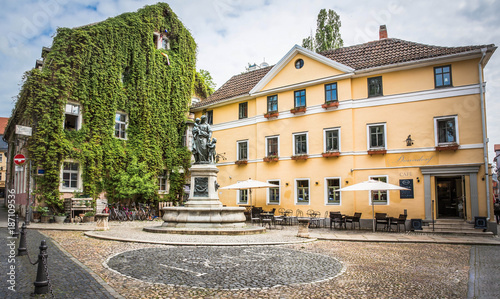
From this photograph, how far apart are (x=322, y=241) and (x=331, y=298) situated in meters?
8.26

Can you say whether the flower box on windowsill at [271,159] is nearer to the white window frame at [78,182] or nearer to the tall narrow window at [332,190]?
the tall narrow window at [332,190]

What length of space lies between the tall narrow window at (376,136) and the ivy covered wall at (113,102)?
49.5 ft

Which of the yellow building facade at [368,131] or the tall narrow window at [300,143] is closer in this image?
the yellow building facade at [368,131]

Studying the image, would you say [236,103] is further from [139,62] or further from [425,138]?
[425,138]

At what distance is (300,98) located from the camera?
24812mm

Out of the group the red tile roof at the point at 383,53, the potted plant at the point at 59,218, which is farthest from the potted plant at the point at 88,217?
the red tile roof at the point at 383,53

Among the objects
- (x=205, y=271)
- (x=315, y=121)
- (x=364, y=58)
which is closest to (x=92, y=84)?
(x=315, y=121)

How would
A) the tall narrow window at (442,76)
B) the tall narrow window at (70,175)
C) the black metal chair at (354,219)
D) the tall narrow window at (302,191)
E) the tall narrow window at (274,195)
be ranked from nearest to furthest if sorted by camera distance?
the black metal chair at (354,219) → the tall narrow window at (442,76) → the tall narrow window at (70,175) → the tall narrow window at (302,191) → the tall narrow window at (274,195)

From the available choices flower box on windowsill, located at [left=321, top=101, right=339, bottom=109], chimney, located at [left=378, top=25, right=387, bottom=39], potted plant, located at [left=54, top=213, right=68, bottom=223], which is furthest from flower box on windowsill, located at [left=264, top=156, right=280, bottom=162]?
potted plant, located at [left=54, top=213, right=68, bottom=223]

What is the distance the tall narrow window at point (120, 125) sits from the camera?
25.6 metres

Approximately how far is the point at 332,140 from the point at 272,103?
5.70 meters

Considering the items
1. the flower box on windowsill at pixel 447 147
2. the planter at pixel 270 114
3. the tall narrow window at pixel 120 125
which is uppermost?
the planter at pixel 270 114

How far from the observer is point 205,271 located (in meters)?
7.48

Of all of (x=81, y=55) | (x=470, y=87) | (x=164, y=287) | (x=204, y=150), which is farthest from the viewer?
(x=81, y=55)
